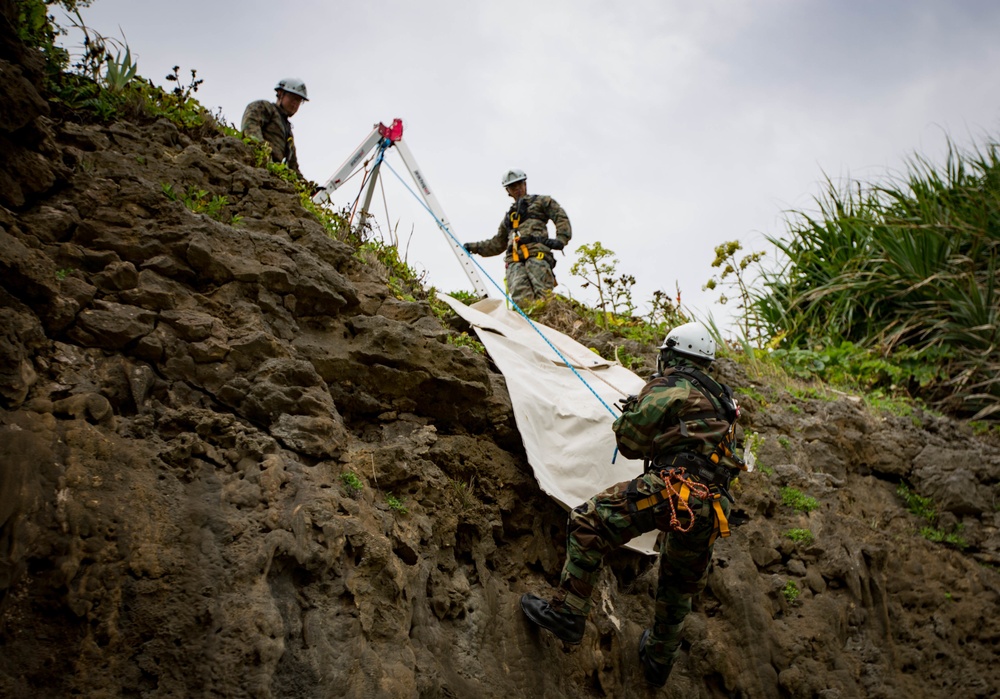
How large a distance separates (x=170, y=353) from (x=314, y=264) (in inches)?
51.8

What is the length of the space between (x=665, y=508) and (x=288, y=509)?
2.20 metres

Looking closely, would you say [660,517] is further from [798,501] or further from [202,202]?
[202,202]

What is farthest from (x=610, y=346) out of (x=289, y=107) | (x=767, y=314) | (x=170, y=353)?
(x=170, y=353)

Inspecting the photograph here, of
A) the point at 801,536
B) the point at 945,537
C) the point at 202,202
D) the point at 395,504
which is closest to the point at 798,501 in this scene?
the point at 801,536

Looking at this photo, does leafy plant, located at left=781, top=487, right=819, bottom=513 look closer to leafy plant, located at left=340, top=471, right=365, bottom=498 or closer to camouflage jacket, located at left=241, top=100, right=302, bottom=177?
leafy plant, located at left=340, top=471, right=365, bottom=498

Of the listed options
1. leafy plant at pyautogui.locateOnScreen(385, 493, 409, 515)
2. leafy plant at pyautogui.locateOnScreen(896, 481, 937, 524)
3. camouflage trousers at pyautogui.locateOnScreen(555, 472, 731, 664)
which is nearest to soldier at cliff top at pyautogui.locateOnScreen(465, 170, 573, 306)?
leafy plant at pyautogui.locateOnScreen(896, 481, 937, 524)

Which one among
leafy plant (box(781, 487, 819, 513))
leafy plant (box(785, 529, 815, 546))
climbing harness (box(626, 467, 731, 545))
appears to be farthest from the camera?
leafy plant (box(781, 487, 819, 513))

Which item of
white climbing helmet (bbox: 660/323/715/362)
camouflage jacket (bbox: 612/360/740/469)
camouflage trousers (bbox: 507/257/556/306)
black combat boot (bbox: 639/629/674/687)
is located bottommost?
black combat boot (bbox: 639/629/674/687)

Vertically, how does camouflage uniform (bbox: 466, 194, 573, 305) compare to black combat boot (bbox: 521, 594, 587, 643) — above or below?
above

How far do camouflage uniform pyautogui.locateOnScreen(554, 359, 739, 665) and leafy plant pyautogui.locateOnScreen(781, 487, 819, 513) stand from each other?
2075 millimetres

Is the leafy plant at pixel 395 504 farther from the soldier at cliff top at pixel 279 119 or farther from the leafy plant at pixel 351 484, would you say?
the soldier at cliff top at pixel 279 119

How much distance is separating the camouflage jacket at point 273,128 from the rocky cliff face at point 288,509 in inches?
64.4

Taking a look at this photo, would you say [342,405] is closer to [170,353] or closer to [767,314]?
[170,353]

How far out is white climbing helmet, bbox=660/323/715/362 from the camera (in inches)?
216
